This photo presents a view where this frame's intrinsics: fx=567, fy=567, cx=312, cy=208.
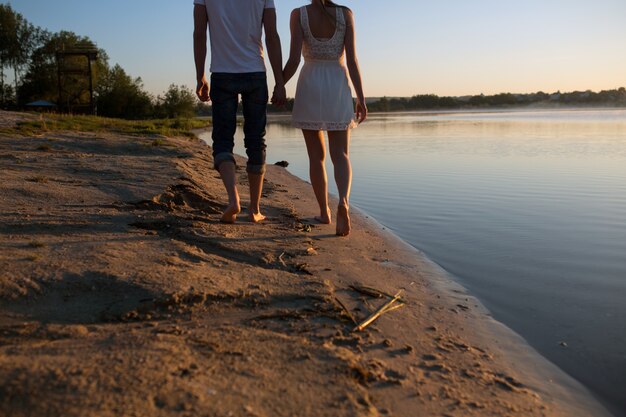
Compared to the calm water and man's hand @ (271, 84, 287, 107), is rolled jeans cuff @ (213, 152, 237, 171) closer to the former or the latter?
man's hand @ (271, 84, 287, 107)

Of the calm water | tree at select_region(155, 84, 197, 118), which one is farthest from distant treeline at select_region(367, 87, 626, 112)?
the calm water

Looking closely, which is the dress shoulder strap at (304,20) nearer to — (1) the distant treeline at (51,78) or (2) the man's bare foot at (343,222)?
(2) the man's bare foot at (343,222)

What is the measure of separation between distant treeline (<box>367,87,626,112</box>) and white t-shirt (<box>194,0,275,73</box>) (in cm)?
5764

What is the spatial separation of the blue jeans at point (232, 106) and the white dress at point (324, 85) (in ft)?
1.01

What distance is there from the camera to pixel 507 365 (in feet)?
6.95

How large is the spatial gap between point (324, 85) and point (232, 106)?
27.4 inches

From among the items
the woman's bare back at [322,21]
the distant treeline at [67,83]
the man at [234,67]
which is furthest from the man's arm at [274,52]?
the distant treeline at [67,83]

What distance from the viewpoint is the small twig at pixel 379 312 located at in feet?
7.22

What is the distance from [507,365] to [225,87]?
2.75 meters

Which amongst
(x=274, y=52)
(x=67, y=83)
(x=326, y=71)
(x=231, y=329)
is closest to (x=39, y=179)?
(x=274, y=52)

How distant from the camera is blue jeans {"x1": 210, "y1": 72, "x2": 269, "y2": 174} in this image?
405cm

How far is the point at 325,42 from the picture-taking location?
13.7 feet

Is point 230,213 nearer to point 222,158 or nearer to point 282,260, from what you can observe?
point 222,158

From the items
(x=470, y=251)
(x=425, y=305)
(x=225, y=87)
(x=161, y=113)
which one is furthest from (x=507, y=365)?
(x=161, y=113)
